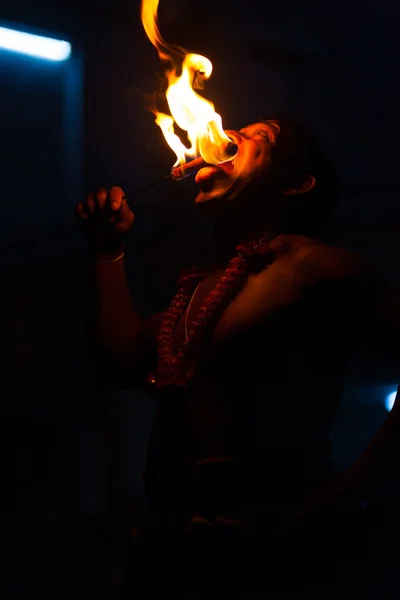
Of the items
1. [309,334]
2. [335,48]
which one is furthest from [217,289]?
[335,48]

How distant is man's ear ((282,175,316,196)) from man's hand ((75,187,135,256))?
0.43 m

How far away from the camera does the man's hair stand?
1.84 m

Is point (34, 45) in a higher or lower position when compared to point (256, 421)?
higher

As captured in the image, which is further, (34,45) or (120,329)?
(34,45)

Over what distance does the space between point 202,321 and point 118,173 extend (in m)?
1.23

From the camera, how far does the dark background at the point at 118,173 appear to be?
251cm

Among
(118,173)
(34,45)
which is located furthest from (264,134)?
(34,45)

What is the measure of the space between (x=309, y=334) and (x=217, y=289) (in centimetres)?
23

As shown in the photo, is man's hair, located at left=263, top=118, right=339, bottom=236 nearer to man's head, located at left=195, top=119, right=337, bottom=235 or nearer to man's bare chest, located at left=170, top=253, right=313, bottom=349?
man's head, located at left=195, top=119, right=337, bottom=235

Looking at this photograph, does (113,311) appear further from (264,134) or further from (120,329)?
(264,134)

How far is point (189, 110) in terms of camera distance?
6.27 feet

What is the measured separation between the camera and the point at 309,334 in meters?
1.70

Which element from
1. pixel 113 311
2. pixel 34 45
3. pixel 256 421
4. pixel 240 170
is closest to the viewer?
pixel 256 421

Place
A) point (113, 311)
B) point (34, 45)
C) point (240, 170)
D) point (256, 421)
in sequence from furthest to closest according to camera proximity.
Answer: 1. point (34, 45)
2. point (113, 311)
3. point (240, 170)
4. point (256, 421)
